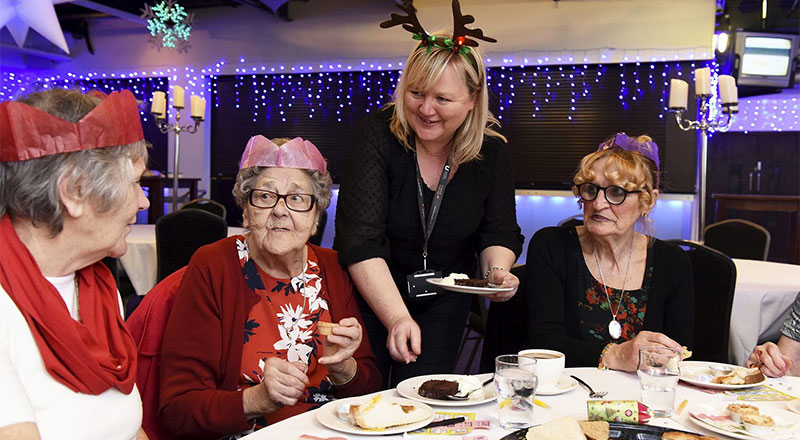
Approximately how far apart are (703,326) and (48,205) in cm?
256

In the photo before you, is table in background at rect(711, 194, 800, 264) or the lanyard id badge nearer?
the lanyard id badge

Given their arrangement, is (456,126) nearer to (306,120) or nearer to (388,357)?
(388,357)

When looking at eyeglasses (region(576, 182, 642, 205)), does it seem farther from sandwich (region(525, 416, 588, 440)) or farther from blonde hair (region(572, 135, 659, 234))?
sandwich (region(525, 416, 588, 440))

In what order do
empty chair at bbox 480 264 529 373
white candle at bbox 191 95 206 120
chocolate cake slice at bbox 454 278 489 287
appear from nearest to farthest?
chocolate cake slice at bbox 454 278 489 287, empty chair at bbox 480 264 529 373, white candle at bbox 191 95 206 120

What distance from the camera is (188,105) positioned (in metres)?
11.6

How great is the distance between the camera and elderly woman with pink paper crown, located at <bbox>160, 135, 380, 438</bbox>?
166 centimetres

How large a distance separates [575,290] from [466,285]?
1.59ft

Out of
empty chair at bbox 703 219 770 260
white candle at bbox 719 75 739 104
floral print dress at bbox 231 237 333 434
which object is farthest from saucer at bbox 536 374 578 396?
white candle at bbox 719 75 739 104

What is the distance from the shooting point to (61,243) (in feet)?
4.11

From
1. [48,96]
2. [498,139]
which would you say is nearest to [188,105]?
[498,139]

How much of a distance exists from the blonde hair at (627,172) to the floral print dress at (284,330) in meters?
1.01

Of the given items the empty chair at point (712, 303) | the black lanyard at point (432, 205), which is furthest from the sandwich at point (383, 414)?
the empty chair at point (712, 303)

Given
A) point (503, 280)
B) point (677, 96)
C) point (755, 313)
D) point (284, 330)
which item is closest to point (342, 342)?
point (284, 330)

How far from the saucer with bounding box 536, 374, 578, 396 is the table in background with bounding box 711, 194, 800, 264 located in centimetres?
730
